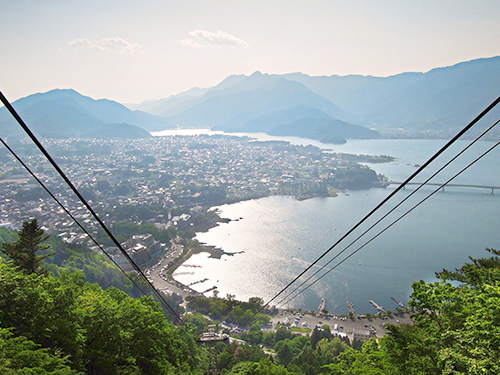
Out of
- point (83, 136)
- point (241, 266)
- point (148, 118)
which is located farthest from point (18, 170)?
point (148, 118)

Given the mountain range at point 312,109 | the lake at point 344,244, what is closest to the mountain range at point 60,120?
the mountain range at point 312,109

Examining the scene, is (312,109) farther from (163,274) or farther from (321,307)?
(321,307)

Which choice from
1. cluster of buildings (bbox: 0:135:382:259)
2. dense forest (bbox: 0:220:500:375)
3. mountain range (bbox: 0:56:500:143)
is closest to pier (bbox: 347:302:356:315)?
dense forest (bbox: 0:220:500:375)

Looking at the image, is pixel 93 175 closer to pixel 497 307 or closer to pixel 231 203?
pixel 231 203

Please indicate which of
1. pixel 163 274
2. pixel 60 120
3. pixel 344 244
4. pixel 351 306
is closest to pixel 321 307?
pixel 351 306

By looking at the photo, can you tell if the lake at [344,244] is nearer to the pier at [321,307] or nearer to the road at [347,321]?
the pier at [321,307]

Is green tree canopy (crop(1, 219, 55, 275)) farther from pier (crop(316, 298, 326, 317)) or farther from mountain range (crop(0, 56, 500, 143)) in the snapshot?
mountain range (crop(0, 56, 500, 143))
